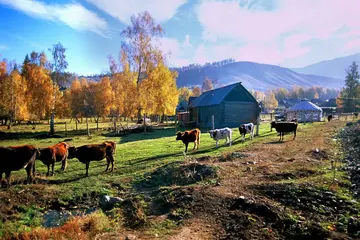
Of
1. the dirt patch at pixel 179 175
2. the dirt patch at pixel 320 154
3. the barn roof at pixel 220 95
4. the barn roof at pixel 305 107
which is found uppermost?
the barn roof at pixel 220 95

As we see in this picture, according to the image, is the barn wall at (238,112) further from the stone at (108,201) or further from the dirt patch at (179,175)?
the stone at (108,201)

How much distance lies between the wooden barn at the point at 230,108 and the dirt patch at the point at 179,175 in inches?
1029

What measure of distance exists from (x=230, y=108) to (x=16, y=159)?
30971 mm

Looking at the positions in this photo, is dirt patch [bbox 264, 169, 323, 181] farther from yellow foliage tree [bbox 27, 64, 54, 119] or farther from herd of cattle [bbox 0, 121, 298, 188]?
yellow foliage tree [bbox 27, 64, 54, 119]

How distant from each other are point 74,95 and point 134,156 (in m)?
49.6

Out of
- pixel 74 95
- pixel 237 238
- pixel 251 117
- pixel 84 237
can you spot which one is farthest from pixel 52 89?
pixel 237 238

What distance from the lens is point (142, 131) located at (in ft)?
113

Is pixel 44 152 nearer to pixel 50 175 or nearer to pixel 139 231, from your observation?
pixel 50 175

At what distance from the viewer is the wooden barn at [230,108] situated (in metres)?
36.8

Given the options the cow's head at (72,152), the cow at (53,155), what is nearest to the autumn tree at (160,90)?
the cow's head at (72,152)

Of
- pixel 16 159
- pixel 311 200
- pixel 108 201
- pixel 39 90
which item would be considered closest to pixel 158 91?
pixel 39 90

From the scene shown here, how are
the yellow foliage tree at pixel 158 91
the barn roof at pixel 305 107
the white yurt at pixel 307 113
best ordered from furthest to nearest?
1. the barn roof at pixel 305 107
2. the white yurt at pixel 307 113
3. the yellow foliage tree at pixel 158 91

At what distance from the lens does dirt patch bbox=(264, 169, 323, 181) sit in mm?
9042

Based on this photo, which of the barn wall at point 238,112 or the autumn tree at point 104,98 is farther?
the autumn tree at point 104,98
